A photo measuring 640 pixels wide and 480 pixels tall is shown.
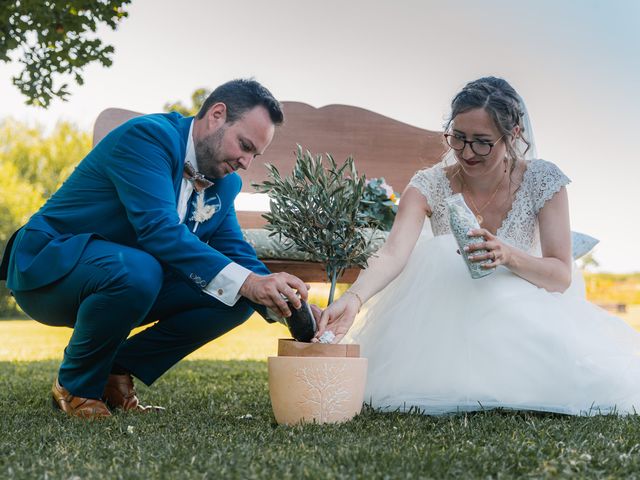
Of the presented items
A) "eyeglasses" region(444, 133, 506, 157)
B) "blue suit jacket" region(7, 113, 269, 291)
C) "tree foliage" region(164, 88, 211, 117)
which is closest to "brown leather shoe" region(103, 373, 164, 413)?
"blue suit jacket" region(7, 113, 269, 291)

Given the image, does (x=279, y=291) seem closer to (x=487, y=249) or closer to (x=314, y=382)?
(x=314, y=382)

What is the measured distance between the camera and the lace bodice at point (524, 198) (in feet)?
9.24

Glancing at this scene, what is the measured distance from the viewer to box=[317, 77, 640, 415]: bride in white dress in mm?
2363

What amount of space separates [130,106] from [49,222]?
7.14ft

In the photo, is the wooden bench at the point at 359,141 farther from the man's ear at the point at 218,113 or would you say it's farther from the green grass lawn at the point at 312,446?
the green grass lawn at the point at 312,446

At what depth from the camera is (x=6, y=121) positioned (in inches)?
1155

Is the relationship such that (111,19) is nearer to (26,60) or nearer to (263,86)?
(26,60)

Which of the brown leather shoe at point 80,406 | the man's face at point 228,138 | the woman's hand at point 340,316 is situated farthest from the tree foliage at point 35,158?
the woman's hand at point 340,316

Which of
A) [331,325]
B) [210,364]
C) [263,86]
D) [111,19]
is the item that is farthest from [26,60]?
[331,325]

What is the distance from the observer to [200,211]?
2719mm

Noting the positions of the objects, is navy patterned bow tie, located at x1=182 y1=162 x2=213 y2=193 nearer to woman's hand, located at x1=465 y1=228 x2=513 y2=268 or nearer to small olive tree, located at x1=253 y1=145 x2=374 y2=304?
small olive tree, located at x1=253 y1=145 x2=374 y2=304

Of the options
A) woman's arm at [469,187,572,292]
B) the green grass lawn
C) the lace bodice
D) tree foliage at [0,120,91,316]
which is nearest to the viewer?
the green grass lawn

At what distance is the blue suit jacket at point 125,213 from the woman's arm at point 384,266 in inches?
15.7

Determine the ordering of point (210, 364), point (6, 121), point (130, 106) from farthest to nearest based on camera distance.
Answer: point (6, 121), point (210, 364), point (130, 106)
